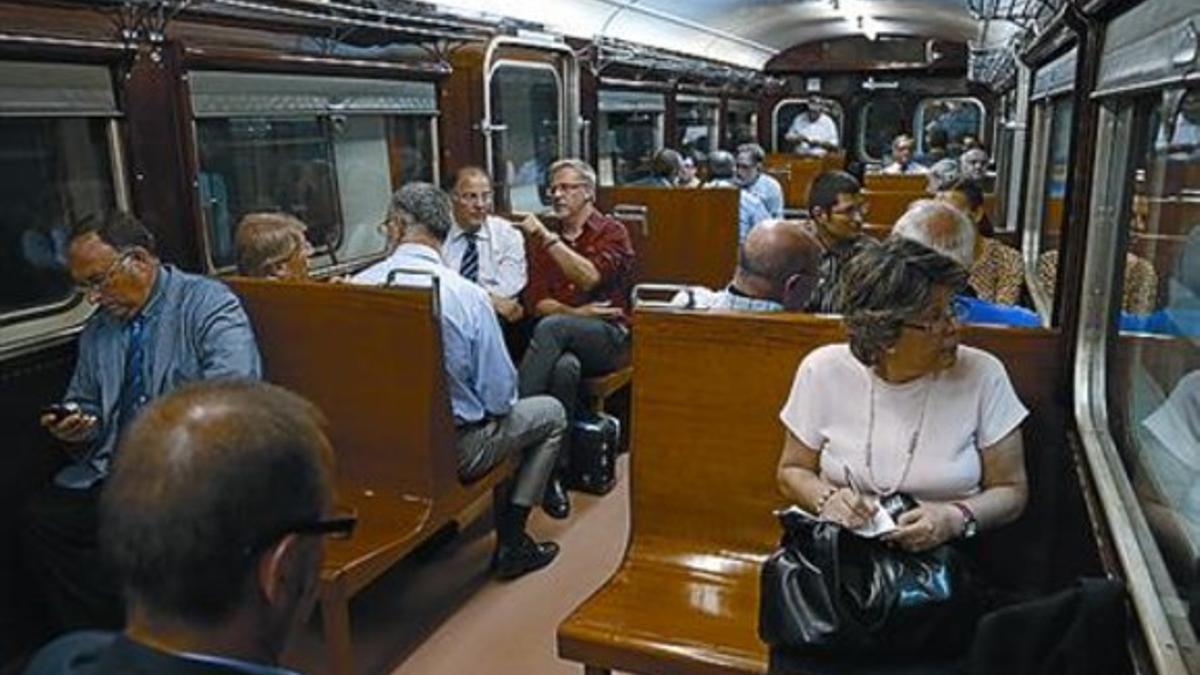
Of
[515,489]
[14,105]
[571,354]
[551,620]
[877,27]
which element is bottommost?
[551,620]

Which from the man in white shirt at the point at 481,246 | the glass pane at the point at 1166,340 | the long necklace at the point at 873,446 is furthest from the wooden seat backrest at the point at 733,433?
the man in white shirt at the point at 481,246

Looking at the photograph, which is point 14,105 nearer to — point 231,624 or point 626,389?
point 231,624

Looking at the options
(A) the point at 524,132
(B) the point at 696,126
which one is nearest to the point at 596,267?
(A) the point at 524,132

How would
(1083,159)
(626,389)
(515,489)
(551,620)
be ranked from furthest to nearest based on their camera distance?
(626,389)
(515,489)
(551,620)
(1083,159)

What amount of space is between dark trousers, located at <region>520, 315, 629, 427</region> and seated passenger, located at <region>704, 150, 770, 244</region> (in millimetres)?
760

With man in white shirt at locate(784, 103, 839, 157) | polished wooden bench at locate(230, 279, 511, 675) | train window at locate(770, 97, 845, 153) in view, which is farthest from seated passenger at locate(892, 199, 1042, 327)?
train window at locate(770, 97, 845, 153)

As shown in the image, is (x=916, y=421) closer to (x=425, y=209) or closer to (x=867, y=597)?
(x=867, y=597)

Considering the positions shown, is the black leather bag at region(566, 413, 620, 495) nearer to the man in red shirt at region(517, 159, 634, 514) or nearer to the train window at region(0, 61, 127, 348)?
the man in red shirt at region(517, 159, 634, 514)

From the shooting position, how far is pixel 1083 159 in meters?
2.39

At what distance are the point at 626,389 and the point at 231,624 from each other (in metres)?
3.58

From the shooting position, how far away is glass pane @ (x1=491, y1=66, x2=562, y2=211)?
509 cm

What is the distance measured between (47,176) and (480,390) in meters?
1.33

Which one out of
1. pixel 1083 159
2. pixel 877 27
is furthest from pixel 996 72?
pixel 1083 159

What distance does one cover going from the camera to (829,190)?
12.2ft
